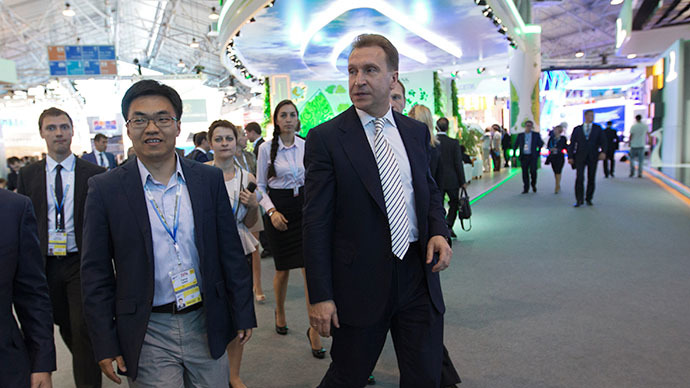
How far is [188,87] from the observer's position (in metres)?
26.9

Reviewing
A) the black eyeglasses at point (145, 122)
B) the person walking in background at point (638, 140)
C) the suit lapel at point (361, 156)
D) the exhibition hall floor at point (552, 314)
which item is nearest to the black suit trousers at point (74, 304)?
the exhibition hall floor at point (552, 314)

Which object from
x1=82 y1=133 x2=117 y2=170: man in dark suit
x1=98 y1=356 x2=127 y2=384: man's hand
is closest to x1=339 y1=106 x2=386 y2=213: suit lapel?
x1=98 y1=356 x2=127 y2=384: man's hand

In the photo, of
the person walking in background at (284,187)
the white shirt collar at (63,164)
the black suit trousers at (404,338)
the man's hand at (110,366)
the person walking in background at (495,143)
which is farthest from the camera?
the person walking in background at (495,143)

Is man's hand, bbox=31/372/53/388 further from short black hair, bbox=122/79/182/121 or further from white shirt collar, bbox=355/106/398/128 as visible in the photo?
white shirt collar, bbox=355/106/398/128

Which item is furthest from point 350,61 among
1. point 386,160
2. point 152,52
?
point 152,52

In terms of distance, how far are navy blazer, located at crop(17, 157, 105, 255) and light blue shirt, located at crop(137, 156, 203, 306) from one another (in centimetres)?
111

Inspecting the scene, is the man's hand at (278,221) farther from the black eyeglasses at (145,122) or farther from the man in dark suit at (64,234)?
the black eyeglasses at (145,122)

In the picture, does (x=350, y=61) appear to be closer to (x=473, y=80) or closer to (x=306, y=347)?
(x=306, y=347)

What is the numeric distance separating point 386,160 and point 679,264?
4603 mm

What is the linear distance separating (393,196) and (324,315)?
489mm

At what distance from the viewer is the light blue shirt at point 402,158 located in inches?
74.7

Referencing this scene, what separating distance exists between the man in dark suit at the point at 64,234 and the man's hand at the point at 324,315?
1.50 metres

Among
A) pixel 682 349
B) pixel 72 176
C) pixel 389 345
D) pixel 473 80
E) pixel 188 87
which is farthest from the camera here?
pixel 188 87

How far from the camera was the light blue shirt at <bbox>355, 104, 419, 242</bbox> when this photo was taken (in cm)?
190
